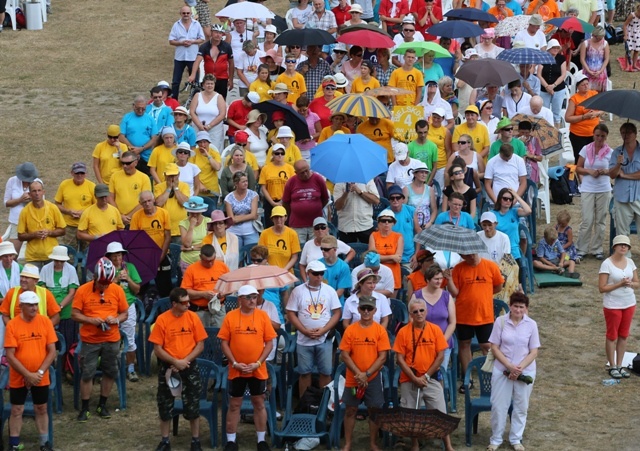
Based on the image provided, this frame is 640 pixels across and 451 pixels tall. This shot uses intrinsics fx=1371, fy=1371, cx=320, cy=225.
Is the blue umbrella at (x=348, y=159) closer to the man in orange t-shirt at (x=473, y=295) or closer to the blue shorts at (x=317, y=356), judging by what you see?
the man in orange t-shirt at (x=473, y=295)

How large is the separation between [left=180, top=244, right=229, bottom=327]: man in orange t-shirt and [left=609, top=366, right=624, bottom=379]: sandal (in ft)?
13.9

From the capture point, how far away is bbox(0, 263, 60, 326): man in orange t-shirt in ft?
44.3

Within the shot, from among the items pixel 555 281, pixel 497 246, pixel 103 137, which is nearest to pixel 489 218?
pixel 497 246

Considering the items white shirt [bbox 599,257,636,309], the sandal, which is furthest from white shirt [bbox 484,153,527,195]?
the sandal

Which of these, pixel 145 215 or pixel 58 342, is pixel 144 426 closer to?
pixel 58 342

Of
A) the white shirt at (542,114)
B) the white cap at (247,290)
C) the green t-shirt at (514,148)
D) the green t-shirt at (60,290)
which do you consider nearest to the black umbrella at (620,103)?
the green t-shirt at (514,148)

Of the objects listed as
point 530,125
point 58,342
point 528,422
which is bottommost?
point 528,422

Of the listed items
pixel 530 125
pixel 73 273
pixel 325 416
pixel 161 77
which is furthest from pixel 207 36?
pixel 325 416

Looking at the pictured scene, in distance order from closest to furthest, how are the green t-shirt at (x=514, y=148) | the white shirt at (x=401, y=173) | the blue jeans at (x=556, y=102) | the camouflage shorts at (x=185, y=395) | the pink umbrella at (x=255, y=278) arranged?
the camouflage shorts at (x=185, y=395) < the pink umbrella at (x=255, y=278) < the white shirt at (x=401, y=173) < the green t-shirt at (x=514, y=148) < the blue jeans at (x=556, y=102)

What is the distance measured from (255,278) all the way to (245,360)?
87 cm

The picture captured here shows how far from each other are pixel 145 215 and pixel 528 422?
502 centimetres

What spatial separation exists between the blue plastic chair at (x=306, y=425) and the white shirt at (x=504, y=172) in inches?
182

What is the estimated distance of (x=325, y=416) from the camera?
44.3 feet

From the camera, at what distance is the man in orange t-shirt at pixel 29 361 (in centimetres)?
1305
